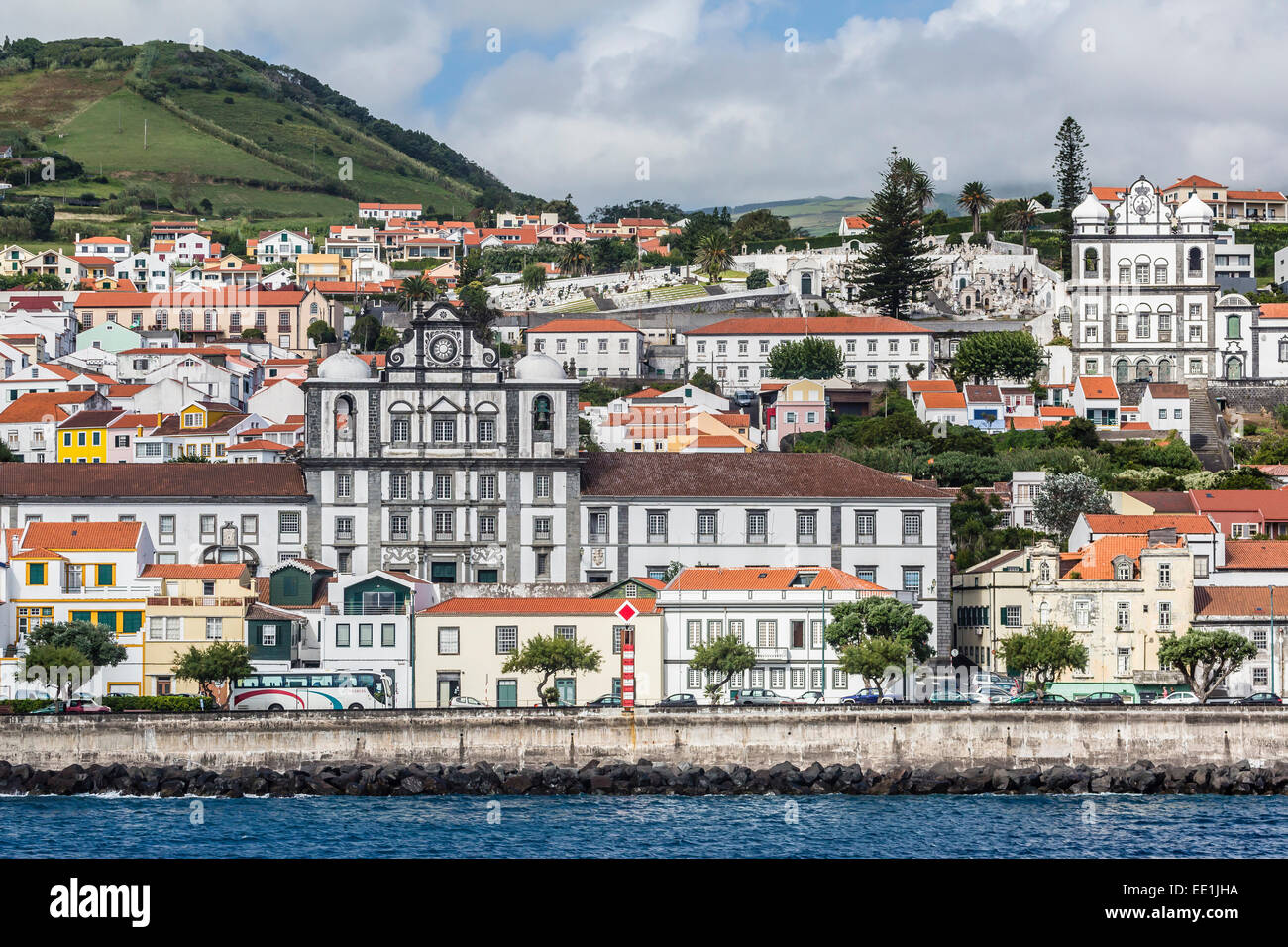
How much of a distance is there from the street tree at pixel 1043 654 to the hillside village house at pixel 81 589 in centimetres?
2446

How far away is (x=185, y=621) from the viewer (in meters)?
53.4

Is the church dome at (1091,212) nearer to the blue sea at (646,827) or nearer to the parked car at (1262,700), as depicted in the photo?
the parked car at (1262,700)

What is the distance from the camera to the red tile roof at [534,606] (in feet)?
179

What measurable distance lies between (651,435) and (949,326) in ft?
88.2

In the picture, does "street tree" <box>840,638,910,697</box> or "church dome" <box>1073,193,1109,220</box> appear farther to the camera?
"church dome" <box>1073,193,1109,220</box>

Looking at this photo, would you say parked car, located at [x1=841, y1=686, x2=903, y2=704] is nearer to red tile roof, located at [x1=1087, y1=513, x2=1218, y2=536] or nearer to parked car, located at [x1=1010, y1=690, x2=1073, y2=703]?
parked car, located at [x1=1010, y1=690, x2=1073, y2=703]

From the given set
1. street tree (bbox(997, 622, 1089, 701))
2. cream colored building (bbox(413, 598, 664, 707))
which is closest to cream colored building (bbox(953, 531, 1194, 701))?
street tree (bbox(997, 622, 1089, 701))

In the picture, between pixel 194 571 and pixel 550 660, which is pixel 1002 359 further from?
pixel 194 571

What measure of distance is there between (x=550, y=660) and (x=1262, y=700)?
18809 millimetres

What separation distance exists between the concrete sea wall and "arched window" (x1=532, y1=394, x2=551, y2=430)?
1800cm

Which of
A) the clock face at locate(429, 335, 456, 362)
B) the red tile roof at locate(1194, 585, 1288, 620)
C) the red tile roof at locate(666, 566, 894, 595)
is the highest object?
the clock face at locate(429, 335, 456, 362)

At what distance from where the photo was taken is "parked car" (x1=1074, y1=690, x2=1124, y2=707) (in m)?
47.6

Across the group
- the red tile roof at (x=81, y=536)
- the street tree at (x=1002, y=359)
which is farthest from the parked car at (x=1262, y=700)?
the street tree at (x=1002, y=359)

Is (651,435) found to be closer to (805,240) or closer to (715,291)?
(715,291)
